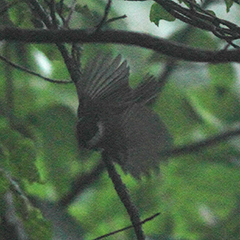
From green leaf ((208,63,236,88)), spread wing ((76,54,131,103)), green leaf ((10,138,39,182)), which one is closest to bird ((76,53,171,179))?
spread wing ((76,54,131,103))

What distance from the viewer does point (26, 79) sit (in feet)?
7.50

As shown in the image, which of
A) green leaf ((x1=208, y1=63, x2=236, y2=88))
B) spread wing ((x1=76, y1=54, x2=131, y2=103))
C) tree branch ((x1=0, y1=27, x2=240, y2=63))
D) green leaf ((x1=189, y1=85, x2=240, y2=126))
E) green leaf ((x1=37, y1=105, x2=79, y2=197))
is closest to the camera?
tree branch ((x1=0, y1=27, x2=240, y2=63))

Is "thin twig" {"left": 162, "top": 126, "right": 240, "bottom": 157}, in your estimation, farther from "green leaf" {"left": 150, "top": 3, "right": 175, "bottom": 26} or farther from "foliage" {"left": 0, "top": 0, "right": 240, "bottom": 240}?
"green leaf" {"left": 150, "top": 3, "right": 175, "bottom": 26}

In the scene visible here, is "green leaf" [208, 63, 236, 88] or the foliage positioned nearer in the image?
the foliage

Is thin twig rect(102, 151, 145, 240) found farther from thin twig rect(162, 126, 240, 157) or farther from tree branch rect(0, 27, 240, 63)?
thin twig rect(162, 126, 240, 157)

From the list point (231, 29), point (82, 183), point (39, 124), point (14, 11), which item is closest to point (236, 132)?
point (82, 183)

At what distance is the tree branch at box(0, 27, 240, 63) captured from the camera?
2.43 feet

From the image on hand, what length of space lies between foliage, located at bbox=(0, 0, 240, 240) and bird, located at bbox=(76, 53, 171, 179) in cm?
84

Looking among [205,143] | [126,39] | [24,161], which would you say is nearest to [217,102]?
[205,143]

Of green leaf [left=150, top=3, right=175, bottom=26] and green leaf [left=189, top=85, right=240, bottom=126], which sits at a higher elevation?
green leaf [left=150, top=3, right=175, bottom=26]

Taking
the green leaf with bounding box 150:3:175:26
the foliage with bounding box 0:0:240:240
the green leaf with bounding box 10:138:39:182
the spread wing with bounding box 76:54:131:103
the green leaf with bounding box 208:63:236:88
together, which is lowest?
the foliage with bounding box 0:0:240:240

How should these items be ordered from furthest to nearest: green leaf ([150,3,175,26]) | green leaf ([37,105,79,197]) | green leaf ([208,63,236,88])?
1. green leaf ([208,63,236,88])
2. green leaf ([37,105,79,197])
3. green leaf ([150,3,175,26])

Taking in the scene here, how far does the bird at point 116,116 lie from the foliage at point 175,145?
84 cm

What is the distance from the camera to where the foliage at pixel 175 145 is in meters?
2.14
